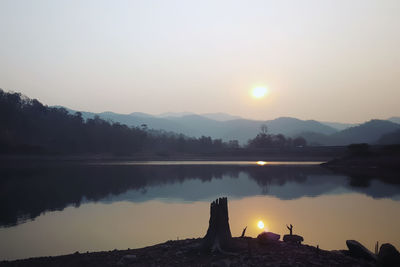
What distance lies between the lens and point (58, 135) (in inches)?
3841

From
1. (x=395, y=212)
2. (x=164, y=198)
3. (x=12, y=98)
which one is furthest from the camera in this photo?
(x=12, y=98)

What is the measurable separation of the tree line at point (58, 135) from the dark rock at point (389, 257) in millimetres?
77787

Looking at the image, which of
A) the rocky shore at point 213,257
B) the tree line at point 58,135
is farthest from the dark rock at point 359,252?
the tree line at point 58,135

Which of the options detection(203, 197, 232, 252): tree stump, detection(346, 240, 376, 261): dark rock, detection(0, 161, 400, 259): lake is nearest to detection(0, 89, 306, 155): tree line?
detection(0, 161, 400, 259): lake

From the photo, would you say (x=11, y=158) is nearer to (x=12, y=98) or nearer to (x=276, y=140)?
(x=12, y=98)

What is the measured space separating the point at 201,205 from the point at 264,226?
19.9 ft

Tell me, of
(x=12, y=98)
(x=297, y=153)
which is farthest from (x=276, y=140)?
(x=12, y=98)

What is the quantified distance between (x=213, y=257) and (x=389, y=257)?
482 centimetres

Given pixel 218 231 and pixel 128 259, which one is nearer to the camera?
pixel 128 259

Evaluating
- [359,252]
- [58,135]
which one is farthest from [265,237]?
[58,135]

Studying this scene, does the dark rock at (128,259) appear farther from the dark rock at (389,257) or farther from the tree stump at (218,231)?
the dark rock at (389,257)

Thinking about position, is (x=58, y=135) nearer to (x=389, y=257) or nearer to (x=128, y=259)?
(x=128, y=259)

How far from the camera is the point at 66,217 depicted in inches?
760

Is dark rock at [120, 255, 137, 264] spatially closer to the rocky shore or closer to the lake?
the rocky shore
